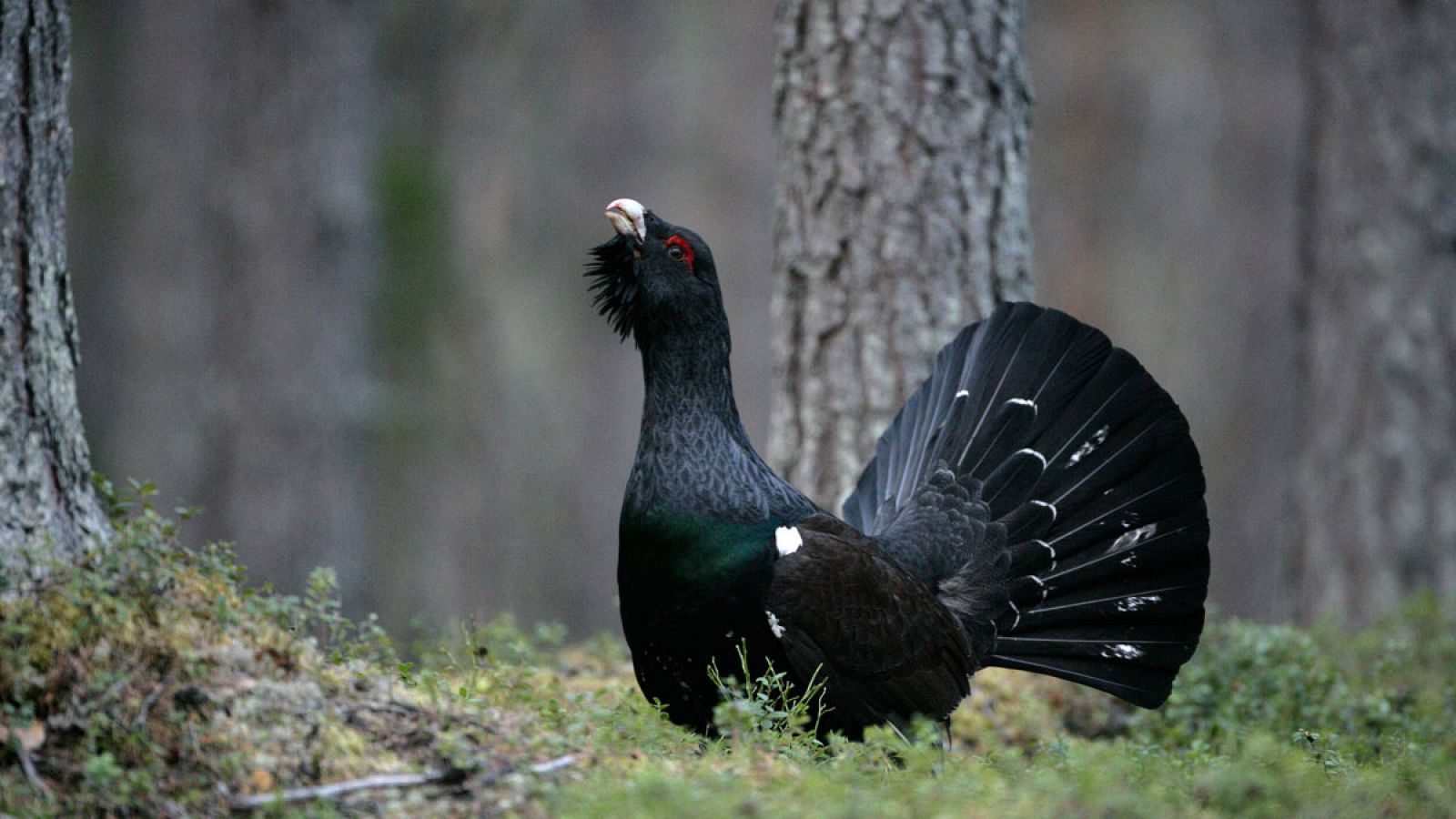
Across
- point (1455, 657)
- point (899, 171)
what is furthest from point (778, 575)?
point (1455, 657)

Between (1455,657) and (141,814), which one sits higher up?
(1455,657)

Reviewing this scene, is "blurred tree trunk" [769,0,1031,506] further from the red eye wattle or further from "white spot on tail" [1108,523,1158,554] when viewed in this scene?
the red eye wattle

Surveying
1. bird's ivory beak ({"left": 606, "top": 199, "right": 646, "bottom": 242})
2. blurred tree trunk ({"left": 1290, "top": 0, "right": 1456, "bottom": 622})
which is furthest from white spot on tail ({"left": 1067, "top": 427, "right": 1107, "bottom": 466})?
blurred tree trunk ({"left": 1290, "top": 0, "right": 1456, "bottom": 622})

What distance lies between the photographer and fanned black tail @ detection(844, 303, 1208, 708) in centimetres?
480

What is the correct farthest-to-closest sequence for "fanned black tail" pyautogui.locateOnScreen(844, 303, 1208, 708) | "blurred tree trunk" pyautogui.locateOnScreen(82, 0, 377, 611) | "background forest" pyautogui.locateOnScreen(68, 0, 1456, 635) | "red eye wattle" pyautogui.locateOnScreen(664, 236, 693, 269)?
"background forest" pyautogui.locateOnScreen(68, 0, 1456, 635) < "blurred tree trunk" pyautogui.locateOnScreen(82, 0, 377, 611) < "fanned black tail" pyautogui.locateOnScreen(844, 303, 1208, 708) < "red eye wattle" pyautogui.locateOnScreen(664, 236, 693, 269)

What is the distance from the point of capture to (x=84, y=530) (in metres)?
3.71

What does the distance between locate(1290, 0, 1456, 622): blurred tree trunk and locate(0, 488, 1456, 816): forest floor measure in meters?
4.91

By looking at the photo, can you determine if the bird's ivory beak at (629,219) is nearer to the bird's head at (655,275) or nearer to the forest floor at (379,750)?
the bird's head at (655,275)

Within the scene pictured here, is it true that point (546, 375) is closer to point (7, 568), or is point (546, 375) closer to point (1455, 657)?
point (1455, 657)

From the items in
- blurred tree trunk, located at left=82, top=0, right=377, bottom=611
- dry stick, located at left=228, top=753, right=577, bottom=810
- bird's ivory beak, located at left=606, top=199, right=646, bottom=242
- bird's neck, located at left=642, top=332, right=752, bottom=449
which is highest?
blurred tree trunk, located at left=82, top=0, right=377, bottom=611

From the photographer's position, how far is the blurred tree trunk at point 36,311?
3600 mm

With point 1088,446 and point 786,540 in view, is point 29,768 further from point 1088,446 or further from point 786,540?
point 1088,446

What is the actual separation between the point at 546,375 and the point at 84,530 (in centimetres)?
1280

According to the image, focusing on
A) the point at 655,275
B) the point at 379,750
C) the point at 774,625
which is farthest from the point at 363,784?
the point at 655,275
